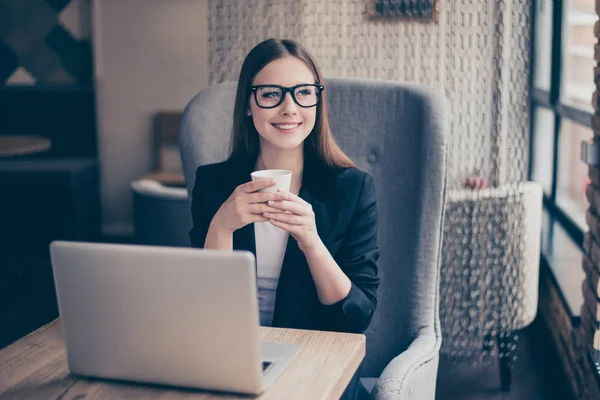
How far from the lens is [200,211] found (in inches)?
66.7

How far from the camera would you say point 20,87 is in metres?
5.50

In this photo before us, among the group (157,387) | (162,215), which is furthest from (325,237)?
(162,215)

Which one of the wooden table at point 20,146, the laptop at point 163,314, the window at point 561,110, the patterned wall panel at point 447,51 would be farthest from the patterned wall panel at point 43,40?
the laptop at point 163,314

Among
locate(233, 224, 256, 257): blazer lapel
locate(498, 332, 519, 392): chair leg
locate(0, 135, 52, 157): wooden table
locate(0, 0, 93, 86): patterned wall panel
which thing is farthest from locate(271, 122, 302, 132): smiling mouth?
locate(0, 0, 93, 86): patterned wall panel

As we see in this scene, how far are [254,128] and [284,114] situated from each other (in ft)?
0.64

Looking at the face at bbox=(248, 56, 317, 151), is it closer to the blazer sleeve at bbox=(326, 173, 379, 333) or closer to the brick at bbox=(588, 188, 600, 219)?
the blazer sleeve at bbox=(326, 173, 379, 333)

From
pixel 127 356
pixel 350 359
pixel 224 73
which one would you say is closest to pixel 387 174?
pixel 350 359

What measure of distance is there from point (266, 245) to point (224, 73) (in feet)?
4.84

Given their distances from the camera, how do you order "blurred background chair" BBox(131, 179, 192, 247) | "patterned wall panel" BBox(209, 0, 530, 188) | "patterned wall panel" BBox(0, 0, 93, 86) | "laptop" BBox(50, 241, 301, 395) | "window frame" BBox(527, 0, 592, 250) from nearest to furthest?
"laptop" BBox(50, 241, 301, 395), "patterned wall panel" BBox(209, 0, 530, 188), "window frame" BBox(527, 0, 592, 250), "blurred background chair" BBox(131, 179, 192, 247), "patterned wall panel" BBox(0, 0, 93, 86)

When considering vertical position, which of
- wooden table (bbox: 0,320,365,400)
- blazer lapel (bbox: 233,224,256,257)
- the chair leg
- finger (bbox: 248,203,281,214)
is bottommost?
the chair leg

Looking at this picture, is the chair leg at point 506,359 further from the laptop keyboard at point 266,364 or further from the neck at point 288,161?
the laptop keyboard at point 266,364

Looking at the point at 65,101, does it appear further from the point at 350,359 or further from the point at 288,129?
the point at 350,359

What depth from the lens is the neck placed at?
64.0 inches

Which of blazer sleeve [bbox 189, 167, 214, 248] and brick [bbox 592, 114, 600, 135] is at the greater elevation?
brick [bbox 592, 114, 600, 135]
